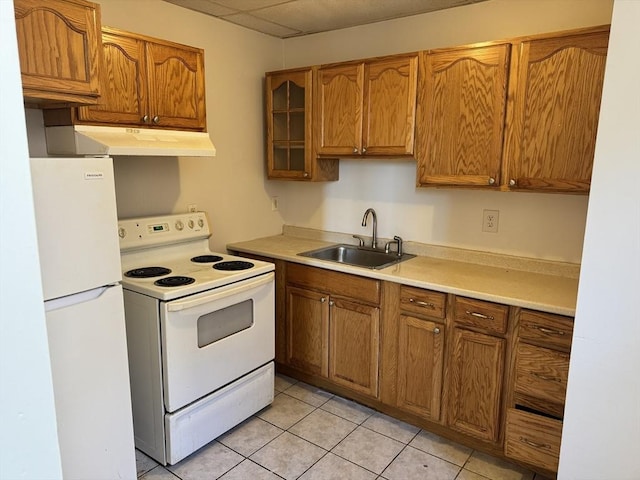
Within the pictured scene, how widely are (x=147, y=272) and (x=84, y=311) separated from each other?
68 cm

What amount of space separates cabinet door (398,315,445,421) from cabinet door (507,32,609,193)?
89 centimetres

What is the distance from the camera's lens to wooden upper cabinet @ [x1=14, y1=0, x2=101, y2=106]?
1.55m

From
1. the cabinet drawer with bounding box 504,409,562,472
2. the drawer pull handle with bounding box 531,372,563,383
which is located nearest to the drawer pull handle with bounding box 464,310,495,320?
the drawer pull handle with bounding box 531,372,563,383

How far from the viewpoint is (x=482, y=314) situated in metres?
2.13

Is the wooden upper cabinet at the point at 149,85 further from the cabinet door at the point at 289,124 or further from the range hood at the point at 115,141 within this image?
the cabinet door at the point at 289,124

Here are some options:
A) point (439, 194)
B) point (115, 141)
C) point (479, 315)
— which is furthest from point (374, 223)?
point (115, 141)

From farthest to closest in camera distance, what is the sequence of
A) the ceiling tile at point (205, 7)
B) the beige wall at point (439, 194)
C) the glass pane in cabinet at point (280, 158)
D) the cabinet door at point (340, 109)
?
the glass pane in cabinet at point (280, 158) → the cabinet door at point (340, 109) → the ceiling tile at point (205, 7) → the beige wall at point (439, 194)

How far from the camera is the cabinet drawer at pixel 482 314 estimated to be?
2076mm

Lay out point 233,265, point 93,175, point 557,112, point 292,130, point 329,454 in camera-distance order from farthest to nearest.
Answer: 1. point 292,130
2. point 233,265
3. point 329,454
4. point 557,112
5. point 93,175

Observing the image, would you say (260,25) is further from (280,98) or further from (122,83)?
(122,83)

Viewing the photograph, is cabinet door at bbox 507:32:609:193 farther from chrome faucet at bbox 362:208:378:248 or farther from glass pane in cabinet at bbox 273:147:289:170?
glass pane in cabinet at bbox 273:147:289:170

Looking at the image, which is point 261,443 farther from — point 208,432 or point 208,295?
point 208,295

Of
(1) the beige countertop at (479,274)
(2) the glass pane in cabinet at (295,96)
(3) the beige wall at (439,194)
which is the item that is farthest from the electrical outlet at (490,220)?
(2) the glass pane in cabinet at (295,96)

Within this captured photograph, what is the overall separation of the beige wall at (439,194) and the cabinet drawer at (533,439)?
2.97ft
